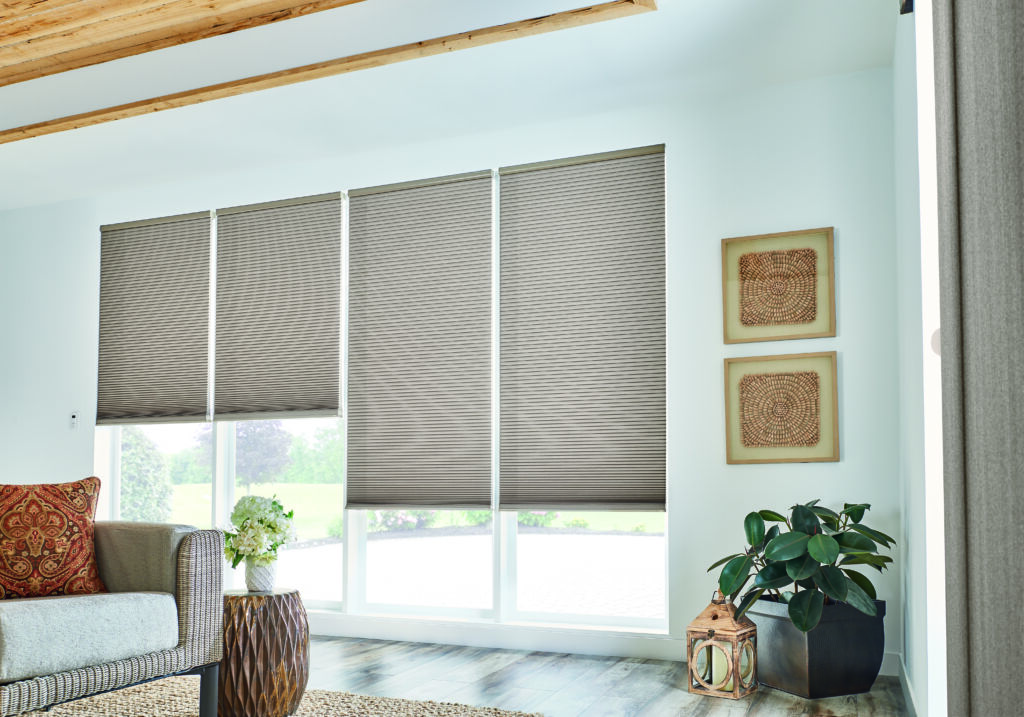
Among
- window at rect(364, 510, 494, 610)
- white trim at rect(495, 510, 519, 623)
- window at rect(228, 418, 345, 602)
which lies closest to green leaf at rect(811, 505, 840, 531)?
white trim at rect(495, 510, 519, 623)

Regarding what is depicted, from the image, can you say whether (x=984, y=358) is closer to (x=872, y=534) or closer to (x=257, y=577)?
(x=872, y=534)

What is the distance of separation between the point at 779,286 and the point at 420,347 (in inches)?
74.9

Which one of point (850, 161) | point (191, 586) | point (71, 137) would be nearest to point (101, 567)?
point (191, 586)

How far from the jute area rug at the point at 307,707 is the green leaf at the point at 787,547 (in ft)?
3.53

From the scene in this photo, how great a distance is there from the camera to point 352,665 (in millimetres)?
4129

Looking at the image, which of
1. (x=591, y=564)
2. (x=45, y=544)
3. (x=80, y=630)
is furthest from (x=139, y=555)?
(x=591, y=564)

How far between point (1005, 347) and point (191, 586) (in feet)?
8.85

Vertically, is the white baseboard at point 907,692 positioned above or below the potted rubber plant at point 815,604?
below

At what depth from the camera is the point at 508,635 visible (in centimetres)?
448

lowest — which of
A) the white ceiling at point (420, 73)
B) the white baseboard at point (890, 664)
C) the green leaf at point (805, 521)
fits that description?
the white baseboard at point (890, 664)

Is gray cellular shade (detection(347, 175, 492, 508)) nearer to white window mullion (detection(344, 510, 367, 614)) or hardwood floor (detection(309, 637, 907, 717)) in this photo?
white window mullion (detection(344, 510, 367, 614))

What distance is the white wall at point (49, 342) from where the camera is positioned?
5.76m

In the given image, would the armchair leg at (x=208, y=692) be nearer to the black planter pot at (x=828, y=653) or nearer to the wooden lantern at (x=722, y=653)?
the wooden lantern at (x=722, y=653)

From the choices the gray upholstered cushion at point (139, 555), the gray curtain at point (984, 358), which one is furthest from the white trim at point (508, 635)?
the gray curtain at point (984, 358)
